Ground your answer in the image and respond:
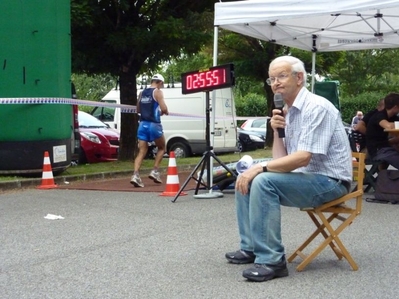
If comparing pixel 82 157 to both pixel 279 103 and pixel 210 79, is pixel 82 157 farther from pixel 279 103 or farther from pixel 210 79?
pixel 279 103

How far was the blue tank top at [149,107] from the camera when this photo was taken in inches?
473

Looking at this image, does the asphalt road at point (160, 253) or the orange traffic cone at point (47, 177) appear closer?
the asphalt road at point (160, 253)

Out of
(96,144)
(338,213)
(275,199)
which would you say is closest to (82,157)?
(96,144)

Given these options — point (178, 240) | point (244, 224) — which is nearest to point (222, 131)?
point (178, 240)

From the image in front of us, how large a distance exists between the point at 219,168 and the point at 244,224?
5302 mm

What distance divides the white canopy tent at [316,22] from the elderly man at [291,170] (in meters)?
4.62

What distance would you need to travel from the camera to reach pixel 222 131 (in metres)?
21.8

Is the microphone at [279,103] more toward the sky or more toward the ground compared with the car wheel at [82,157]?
more toward the sky

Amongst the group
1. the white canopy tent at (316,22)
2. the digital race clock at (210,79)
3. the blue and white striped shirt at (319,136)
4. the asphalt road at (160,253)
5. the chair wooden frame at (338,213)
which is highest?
the white canopy tent at (316,22)

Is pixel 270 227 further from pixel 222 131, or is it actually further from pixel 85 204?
pixel 222 131

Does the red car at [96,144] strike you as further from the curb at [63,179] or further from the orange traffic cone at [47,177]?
the orange traffic cone at [47,177]

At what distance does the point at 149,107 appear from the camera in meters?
12.0

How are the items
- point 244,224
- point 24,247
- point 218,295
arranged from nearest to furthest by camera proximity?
point 218,295, point 244,224, point 24,247

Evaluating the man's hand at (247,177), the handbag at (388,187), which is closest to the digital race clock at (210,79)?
the handbag at (388,187)
